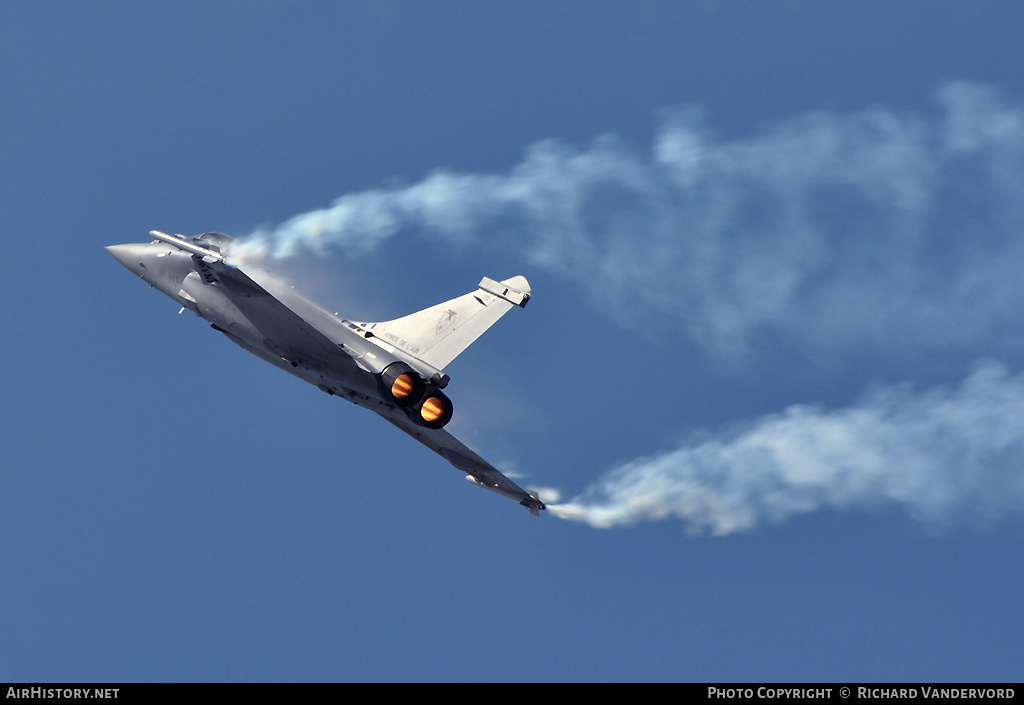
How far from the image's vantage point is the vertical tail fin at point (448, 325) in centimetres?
2300

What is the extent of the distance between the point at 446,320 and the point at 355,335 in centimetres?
176

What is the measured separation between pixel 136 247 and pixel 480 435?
8053 millimetres

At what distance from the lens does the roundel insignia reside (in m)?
23.2

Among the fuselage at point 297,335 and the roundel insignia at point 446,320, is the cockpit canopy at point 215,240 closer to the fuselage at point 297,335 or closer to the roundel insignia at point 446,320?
the fuselage at point 297,335

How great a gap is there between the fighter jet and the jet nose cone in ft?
3.27

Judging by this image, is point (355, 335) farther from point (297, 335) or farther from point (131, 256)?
point (131, 256)

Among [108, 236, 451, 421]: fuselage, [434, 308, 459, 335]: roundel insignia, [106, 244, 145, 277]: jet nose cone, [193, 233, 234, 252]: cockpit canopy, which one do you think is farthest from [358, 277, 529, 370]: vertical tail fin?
[106, 244, 145, 277]: jet nose cone

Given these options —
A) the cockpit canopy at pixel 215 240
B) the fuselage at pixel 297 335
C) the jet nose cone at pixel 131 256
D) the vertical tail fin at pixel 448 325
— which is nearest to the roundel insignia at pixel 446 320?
the vertical tail fin at pixel 448 325

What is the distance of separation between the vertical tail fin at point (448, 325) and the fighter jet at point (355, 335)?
0.02 metres

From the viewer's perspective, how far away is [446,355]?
2312 centimetres

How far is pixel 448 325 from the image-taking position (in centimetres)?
2330

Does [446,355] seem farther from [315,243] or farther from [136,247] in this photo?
[136,247]

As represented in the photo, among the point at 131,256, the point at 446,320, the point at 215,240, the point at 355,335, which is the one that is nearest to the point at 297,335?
the point at 355,335
